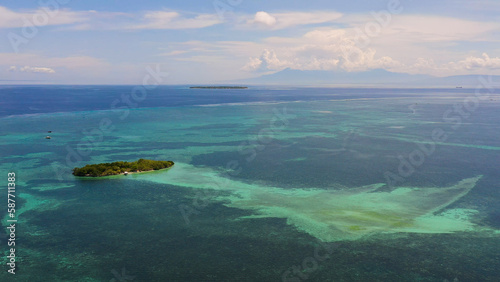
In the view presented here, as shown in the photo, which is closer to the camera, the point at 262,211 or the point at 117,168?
the point at 262,211

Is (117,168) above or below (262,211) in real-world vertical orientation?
→ above

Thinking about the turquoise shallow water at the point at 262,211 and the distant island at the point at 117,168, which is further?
the distant island at the point at 117,168

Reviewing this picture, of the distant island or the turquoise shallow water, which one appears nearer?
the turquoise shallow water

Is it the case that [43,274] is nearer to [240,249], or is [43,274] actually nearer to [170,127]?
[240,249]
